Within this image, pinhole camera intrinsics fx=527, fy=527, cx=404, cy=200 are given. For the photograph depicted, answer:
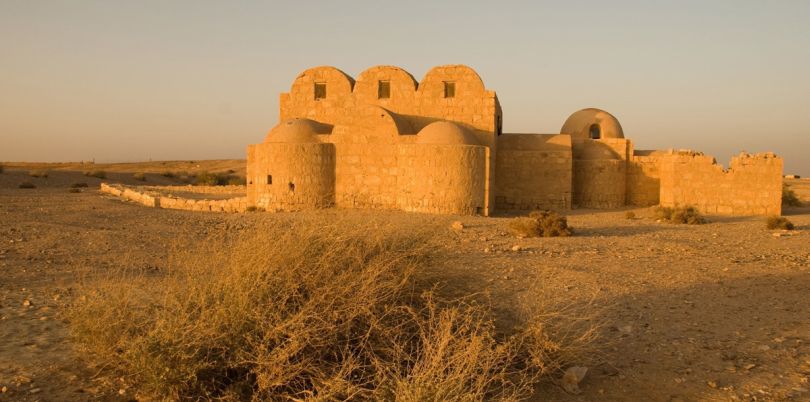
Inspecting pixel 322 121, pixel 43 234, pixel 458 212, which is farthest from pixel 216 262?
pixel 322 121

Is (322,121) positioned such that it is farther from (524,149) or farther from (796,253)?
(796,253)

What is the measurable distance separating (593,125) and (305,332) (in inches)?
724

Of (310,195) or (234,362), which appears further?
(310,195)

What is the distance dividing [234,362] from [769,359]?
3932 millimetres

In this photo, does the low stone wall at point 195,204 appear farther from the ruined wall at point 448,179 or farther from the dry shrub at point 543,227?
the dry shrub at point 543,227

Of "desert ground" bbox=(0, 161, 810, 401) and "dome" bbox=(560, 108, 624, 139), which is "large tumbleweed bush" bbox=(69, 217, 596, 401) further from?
"dome" bbox=(560, 108, 624, 139)

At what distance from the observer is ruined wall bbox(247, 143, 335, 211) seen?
1473 cm

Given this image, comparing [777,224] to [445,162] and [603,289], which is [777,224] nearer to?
[445,162]

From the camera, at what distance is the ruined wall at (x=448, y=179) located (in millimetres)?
13617

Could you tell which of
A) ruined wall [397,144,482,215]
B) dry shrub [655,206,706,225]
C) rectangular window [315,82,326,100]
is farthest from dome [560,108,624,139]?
rectangular window [315,82,326,100]

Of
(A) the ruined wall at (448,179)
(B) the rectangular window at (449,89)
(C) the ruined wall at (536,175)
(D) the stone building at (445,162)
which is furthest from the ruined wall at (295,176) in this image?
(C) the ruined wall at (536,175)

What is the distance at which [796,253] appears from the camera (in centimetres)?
881

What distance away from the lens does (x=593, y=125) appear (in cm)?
1938

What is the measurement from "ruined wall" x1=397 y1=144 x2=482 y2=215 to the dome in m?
6.88
